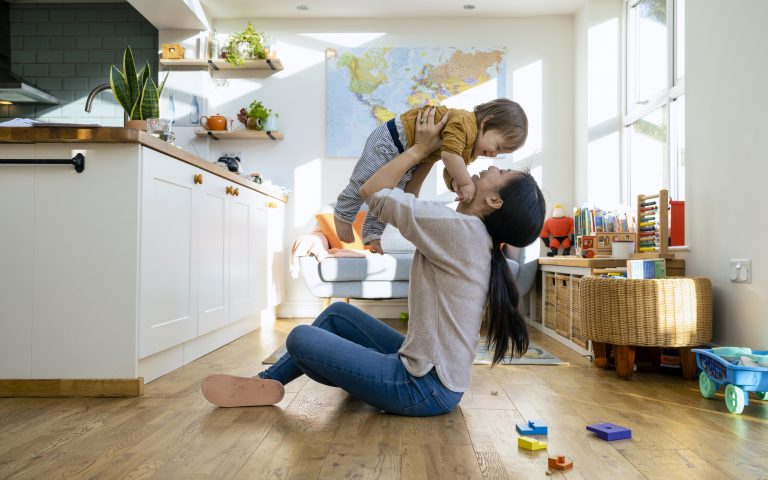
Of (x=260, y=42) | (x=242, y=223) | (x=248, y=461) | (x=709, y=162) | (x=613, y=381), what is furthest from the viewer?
(x=260, y=42)

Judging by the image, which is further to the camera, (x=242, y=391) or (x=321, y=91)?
(x=321, y=91)

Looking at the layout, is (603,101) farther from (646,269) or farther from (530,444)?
(530,444)

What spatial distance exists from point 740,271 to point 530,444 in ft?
5.10

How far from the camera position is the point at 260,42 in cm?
516

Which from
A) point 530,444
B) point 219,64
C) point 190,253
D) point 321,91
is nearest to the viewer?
point 530,444

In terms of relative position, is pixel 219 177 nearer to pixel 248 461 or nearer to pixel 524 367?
pixel 524 367

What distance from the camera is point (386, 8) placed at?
514 centimetres

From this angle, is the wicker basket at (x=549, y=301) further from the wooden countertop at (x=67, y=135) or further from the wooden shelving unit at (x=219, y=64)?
the wooden countertop at (x=67, y=135)

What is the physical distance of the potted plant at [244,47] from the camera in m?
5.09

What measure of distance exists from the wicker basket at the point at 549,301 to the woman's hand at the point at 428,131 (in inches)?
98.0

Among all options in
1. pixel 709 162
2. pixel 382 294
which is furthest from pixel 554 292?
pixel 709 162

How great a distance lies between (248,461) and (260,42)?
166 inches

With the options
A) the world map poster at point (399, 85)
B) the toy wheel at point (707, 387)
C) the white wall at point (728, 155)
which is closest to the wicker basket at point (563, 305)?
the white wall at point (728, 155)

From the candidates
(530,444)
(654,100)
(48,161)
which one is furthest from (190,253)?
(654,100)
